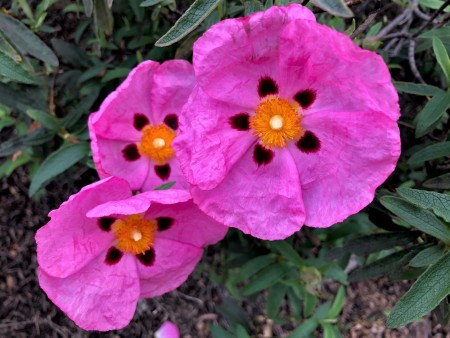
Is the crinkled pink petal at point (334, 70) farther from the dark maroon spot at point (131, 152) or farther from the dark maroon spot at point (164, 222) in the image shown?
the dark maroon spot at point (131, 152)

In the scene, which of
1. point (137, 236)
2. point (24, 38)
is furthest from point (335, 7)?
point (24, 38)

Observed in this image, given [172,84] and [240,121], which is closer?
[240,121]

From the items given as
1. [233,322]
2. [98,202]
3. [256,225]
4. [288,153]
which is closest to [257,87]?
[288,153]

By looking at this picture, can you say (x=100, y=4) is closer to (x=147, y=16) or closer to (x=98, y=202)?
(x=147, y=16)

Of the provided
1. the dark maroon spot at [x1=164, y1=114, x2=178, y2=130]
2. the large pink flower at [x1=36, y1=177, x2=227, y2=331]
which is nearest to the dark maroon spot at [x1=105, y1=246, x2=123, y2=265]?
the large pink flower at [x1=36, y1=177, x2=227, y2=331]

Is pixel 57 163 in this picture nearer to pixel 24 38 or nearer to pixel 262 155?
pixel 24 38

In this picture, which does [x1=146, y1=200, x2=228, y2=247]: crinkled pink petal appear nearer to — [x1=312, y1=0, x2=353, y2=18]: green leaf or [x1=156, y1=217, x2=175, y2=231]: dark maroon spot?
[x1=156, y1=217, x2=175, y2=231]: dark maroon spot

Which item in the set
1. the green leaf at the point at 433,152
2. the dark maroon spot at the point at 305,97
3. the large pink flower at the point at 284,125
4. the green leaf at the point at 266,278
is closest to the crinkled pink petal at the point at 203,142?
the large pink flower at the point at 284,125
